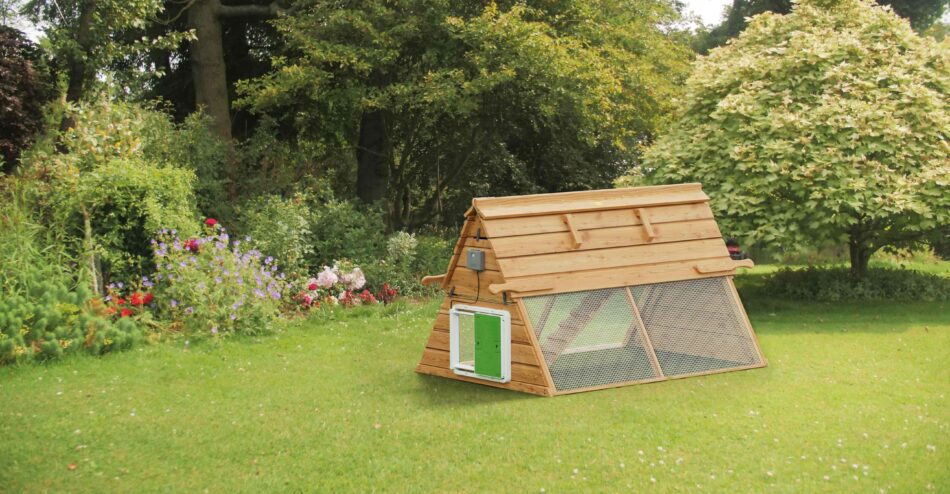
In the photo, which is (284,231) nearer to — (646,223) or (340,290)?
(340,290)

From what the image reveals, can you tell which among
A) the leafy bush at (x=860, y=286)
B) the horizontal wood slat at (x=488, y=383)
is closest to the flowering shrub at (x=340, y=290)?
the horizontal wood slat at (x=488, y=383)

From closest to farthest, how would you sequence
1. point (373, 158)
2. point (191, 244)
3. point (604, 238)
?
point (604, 238)
point (191, 244)
point (373, 158)

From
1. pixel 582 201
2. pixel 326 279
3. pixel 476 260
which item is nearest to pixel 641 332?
pixel 582 201

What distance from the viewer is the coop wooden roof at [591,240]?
7543mm

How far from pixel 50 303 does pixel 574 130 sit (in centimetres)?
1060

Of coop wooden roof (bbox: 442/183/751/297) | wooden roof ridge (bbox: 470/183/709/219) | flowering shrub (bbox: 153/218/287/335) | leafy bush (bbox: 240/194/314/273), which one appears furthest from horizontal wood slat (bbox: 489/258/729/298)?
leafy bush (bbox: 240/194/314/273)

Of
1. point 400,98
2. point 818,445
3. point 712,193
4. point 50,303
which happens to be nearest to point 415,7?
point 400,98

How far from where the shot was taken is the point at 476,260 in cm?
766

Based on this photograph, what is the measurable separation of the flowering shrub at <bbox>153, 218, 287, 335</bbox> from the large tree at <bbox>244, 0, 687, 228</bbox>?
14.6 feet

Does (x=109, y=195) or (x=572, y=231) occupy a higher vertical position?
(x=109, y=195)

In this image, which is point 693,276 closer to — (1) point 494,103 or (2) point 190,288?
(2) point 190,288

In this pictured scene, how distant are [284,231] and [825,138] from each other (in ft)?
23.5

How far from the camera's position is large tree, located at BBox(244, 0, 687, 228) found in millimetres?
13922

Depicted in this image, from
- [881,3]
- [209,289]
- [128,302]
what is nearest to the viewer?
[209,289]
